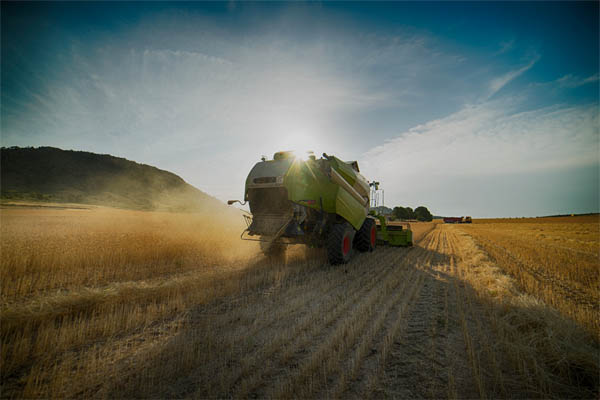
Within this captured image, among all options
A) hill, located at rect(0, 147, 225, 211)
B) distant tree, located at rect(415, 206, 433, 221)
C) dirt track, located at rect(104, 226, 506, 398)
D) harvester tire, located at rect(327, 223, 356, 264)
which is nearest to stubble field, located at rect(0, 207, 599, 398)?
dirt track, located at rect(104, 226, 506, 398)

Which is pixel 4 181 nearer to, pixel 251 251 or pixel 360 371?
pixel 251 251

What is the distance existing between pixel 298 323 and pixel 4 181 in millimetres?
79218

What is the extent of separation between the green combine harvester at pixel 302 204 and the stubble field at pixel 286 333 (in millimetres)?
1307

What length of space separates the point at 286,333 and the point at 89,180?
78.6 metres

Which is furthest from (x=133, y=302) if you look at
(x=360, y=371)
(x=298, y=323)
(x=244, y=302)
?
(x=360, y=371)

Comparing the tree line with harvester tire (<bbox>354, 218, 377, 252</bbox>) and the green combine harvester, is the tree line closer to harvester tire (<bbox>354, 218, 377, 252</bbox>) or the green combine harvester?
harvester tire (<bbox>354, 218, 377, 252</bbox>)

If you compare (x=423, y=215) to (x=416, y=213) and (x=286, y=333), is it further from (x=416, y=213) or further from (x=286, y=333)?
(x=286, y=333)

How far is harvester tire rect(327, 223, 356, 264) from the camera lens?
21.3 feet

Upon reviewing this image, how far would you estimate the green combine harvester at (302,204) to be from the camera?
6.50m

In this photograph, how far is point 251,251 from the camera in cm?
804

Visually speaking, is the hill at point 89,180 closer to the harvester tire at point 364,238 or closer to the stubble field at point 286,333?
the harvester tire at point 364,238

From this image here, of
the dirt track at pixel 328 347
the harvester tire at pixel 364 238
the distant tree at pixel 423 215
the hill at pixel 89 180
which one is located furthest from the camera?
the distant tree at pixel 423 215

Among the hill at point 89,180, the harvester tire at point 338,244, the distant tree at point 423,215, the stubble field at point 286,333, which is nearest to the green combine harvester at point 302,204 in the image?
the harvester tire at point 338,244

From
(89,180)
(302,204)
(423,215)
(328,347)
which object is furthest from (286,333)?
(423,215)
